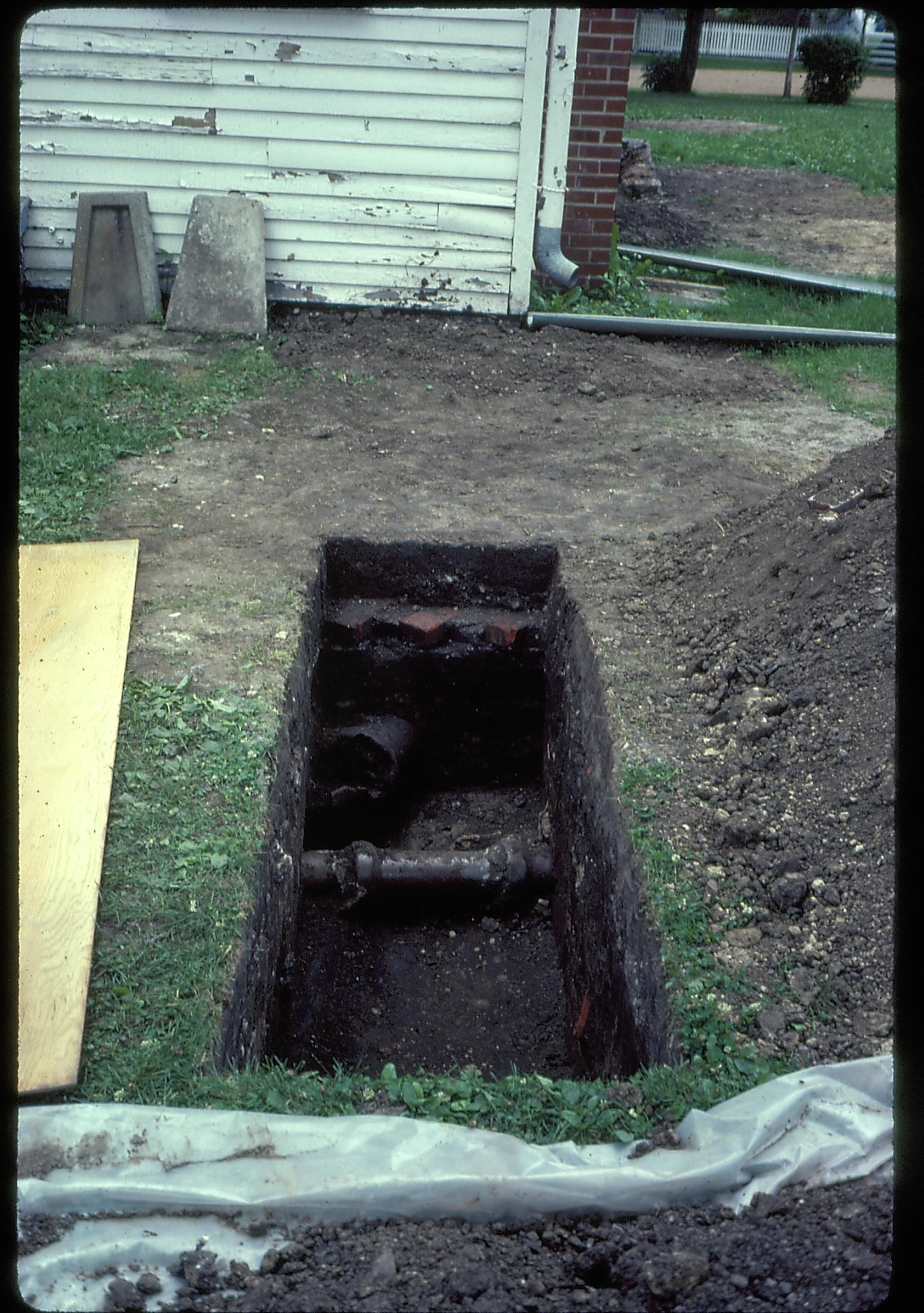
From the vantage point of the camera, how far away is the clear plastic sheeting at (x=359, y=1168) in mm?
1887

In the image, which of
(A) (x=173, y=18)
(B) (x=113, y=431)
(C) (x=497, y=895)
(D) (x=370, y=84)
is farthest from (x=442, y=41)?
(C) (x=497, y=895)

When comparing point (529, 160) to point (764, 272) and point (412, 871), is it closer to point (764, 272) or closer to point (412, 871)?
point (764, 272)

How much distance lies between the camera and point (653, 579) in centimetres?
442

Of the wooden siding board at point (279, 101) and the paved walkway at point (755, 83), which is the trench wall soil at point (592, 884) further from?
the paved walkway at point (755, 83)

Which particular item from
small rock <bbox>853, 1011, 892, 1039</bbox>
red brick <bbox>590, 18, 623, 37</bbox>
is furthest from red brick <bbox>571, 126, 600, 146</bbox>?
small rock <bbox>853, 1011, 892, 1039</bbox>

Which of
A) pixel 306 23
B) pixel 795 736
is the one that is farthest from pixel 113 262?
pixel 795 736

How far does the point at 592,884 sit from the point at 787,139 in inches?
610

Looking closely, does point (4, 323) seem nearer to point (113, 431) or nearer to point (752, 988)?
point (752, 988)

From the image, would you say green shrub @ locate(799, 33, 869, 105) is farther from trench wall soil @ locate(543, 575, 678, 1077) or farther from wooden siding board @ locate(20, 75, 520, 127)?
trench wall soil @ locate(543, 575, 678, 1077)

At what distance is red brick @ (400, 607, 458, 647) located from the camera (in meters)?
4.72

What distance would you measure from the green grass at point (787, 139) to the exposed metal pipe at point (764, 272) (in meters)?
4.66

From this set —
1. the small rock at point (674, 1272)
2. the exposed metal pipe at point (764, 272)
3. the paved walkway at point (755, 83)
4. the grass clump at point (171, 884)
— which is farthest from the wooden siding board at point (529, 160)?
the paved walkway at point (755, 83)

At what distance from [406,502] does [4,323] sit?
364 cm

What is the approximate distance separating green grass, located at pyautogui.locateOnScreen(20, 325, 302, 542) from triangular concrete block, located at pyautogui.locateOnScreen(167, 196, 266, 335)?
15.1 inches
